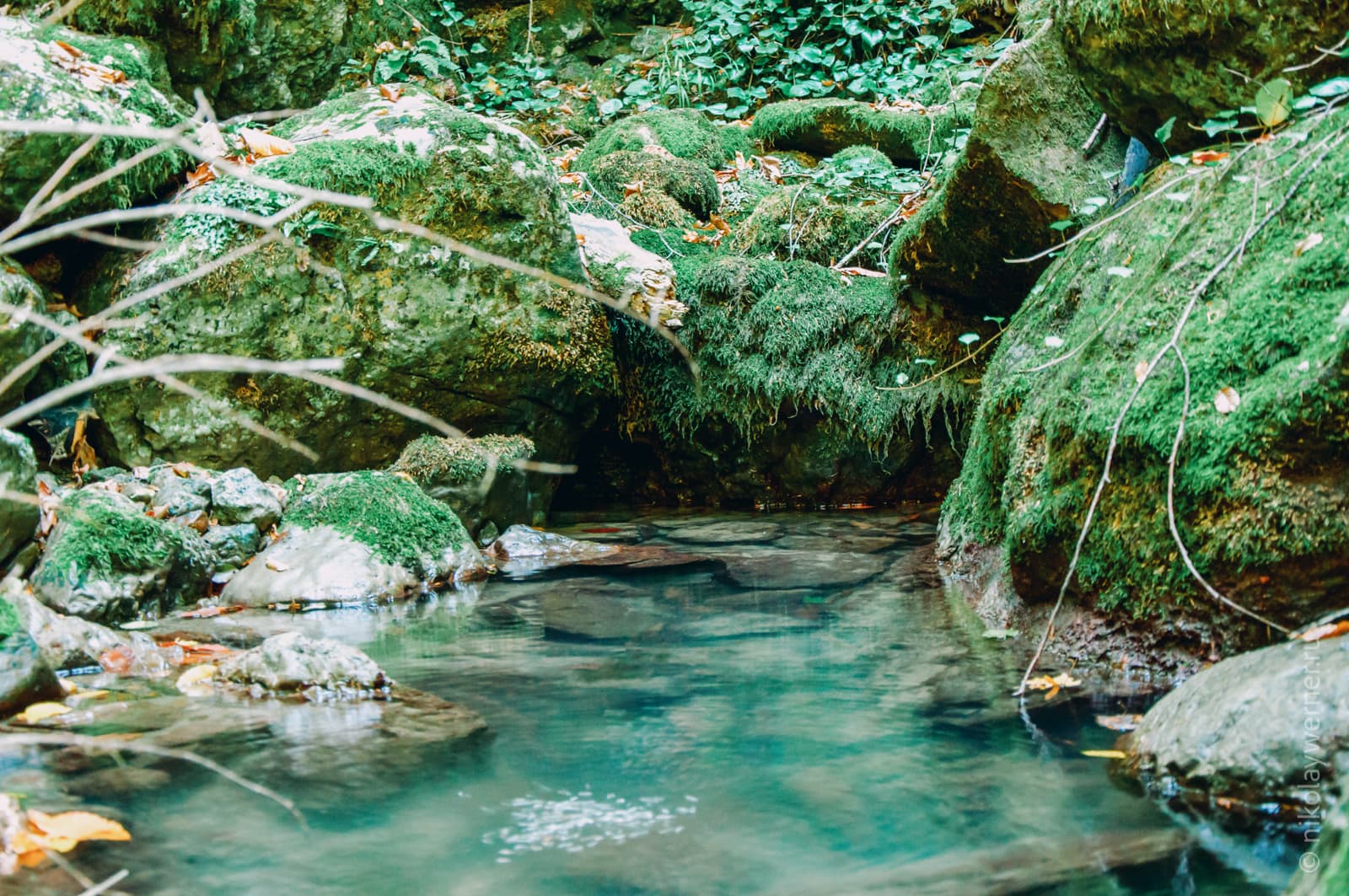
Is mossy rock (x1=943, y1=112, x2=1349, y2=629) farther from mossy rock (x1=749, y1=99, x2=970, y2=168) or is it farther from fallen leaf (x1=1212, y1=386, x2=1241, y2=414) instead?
mossy rock (x1=749, y1=99, x2=970, y2=168)

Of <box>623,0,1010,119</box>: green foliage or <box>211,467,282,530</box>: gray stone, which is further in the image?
<box>623,0,1010,119</box>: green foliage

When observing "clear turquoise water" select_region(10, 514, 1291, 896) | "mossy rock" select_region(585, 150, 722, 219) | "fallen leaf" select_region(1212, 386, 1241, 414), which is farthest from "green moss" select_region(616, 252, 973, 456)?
"fallen leaf" select_region(1212, 386, 1241, 414)

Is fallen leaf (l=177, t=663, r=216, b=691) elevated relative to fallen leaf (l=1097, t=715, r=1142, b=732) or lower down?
elevated

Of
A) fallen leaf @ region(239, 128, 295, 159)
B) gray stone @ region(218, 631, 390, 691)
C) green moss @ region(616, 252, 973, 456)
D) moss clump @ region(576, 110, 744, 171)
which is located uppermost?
moss clump @ region(576, 110, 744, 171)

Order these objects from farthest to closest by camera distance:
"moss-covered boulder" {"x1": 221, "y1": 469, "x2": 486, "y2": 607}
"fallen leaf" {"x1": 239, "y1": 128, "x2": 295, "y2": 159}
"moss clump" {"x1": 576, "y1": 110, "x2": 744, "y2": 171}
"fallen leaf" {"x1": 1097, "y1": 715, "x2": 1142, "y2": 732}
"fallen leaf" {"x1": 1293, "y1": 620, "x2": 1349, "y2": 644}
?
"moss clump" {"x1": 576, "y1": 110, "x2": 744, "y2": 171}
"fallen leaf" {"x1": 239, "y1": 128, "x2": 295, "y2": 159}
"moss-covered boulder" {"x1": 221, "y1": 469, "x2": 486, "y2": 607}
"fallen leaf" {"x1": 1097, "y1": 715, "x2": 1142, "y2": 732}
"fallen leaf" {"x1": 1293, "y1": 620, "x2": 1349, "y2": 644}

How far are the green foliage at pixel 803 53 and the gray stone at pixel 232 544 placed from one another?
7.89 metres

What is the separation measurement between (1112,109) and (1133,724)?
294 centimetres

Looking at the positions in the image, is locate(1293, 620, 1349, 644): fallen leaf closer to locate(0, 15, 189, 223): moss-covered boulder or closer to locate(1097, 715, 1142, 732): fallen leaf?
locate(1097, 715, 1142, 732): fallen leaf

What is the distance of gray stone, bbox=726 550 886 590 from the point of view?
17.4 ft

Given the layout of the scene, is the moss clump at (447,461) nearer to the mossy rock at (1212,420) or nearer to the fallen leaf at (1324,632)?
the mossy rock at (1212,420)

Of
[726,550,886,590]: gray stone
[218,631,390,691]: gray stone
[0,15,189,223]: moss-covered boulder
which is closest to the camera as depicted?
[218,631,390,691]: gray stone

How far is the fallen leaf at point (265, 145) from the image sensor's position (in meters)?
7.05

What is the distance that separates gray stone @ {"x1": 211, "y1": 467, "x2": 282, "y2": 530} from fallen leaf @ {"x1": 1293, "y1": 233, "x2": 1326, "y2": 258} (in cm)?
487

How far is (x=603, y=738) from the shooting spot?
3148 millimetres
